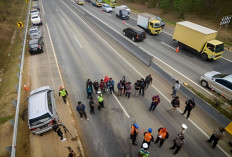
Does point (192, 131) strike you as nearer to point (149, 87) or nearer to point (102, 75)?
point (149, 87)

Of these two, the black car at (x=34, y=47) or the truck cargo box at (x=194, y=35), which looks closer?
the truck cargo box at (x=194, y=35)

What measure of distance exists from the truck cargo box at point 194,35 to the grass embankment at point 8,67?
19480 mm

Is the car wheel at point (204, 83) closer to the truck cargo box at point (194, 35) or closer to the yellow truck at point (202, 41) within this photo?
the yellow truck at point (202, 41)

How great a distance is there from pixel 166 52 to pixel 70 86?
44.5ft

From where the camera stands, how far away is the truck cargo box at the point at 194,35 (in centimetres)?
1750

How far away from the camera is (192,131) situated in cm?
1008

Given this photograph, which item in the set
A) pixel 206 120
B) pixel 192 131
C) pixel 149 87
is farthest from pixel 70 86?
pixel 206 120

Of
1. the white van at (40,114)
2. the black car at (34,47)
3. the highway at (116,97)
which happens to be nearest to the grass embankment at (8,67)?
the white van at (40,114)

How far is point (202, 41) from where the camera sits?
57.8 feet

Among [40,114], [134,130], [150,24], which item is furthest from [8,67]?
[150,24]

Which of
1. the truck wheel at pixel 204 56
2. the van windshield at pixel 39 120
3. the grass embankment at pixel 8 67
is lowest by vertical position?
the grass embankment at pixel 8 67

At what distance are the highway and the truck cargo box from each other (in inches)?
71.2

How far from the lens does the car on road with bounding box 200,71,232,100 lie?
1234 centimetres

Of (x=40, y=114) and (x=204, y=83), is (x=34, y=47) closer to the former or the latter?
(x=40, y=114)
